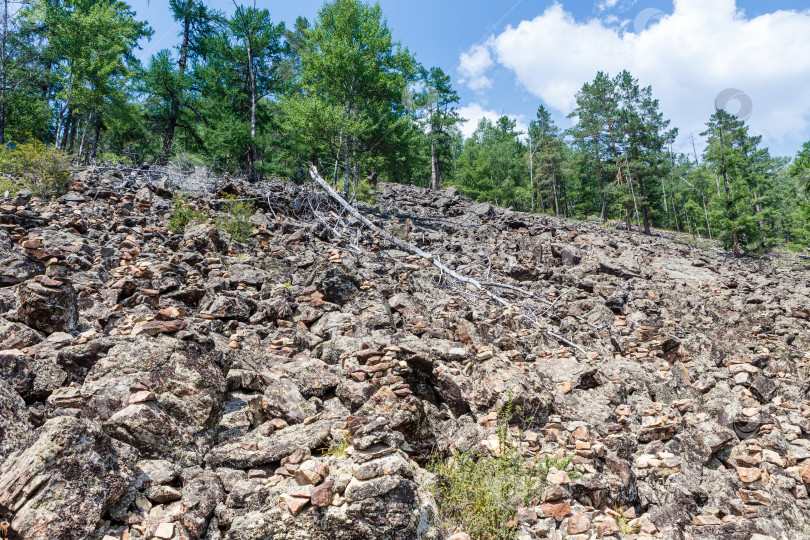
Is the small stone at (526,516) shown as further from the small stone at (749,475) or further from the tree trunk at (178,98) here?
the tree trunk at (178,98)

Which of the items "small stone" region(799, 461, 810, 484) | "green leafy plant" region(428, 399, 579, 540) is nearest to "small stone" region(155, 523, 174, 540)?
"green leafy plant" region(428, 399, 579, 540)

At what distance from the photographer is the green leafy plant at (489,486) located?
117 inches

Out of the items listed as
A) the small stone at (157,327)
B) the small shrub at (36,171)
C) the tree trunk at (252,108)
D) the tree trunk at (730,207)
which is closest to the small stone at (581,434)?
the small stone at (157,327)

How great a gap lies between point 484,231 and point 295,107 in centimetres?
839

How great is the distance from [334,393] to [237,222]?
585 cm

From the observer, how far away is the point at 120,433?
286 cm

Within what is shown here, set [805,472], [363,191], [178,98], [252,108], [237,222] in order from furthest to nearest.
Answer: [252,108], [178,98], [363,191], [237,222], [805,472]

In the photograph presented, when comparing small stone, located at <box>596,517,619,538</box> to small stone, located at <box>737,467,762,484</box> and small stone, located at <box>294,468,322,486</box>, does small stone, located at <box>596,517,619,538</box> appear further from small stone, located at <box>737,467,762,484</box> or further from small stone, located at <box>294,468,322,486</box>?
small stone, located at <box>294,468,322,486</box>

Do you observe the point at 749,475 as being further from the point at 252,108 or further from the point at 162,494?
the point at 252,108

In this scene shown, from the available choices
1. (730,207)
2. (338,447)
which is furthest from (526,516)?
(730,207)

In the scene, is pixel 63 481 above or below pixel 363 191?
below

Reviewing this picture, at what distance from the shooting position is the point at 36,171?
9.27 metres

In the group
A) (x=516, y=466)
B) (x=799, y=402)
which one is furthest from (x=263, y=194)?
(x=799, y=402)

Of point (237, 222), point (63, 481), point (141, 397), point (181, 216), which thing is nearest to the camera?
point (63, 481)
